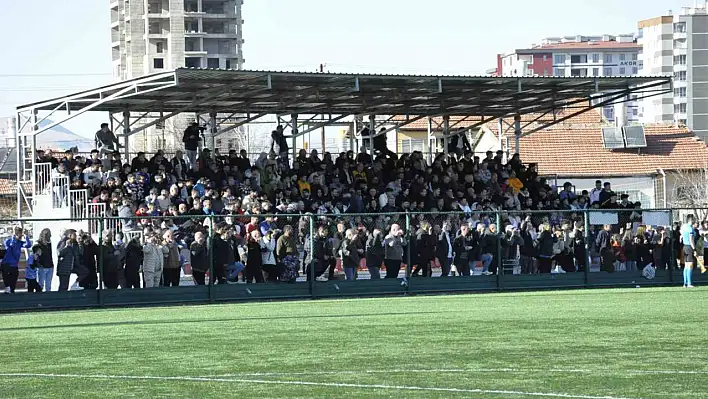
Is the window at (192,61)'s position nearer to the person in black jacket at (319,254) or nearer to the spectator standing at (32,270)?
the person in black jacket at (319,254)

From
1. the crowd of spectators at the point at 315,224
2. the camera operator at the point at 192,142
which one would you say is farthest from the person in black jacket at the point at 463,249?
the camera operator at the point at 192,142

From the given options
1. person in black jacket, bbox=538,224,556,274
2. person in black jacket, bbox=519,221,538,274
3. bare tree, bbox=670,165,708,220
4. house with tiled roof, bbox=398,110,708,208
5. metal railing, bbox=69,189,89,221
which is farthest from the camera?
bare tree, bbox=670,165,708,220

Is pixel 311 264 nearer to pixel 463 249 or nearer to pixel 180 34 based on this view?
pixel 463 249

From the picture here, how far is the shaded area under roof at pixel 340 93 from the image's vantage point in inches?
1287

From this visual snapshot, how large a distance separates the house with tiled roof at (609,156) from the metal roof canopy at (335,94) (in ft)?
93.5

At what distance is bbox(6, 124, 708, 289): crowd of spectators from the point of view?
26.4 m

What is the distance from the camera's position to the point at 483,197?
37.5 m

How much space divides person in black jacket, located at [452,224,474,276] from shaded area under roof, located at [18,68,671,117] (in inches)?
261

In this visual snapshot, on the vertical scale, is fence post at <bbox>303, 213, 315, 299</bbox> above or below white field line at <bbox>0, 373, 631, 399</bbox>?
above

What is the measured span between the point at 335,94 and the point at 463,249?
10037mm

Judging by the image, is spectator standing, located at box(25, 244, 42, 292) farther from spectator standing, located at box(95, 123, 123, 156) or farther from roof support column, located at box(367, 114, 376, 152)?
roof support column, located at box(367, 114, 376, 152)

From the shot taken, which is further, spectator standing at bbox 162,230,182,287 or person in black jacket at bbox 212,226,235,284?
person in black jacket at bbox 212,226,235,284

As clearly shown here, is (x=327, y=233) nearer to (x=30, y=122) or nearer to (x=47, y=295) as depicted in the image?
(x=47, y=295)

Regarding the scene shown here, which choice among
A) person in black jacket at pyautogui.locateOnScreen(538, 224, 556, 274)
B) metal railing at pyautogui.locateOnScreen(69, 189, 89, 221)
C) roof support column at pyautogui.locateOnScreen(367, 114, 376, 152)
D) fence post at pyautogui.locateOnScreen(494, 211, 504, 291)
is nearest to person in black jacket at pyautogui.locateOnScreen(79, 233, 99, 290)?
metal railing at pyautogui.locateOnScreen(69, 189, 89, 221)
